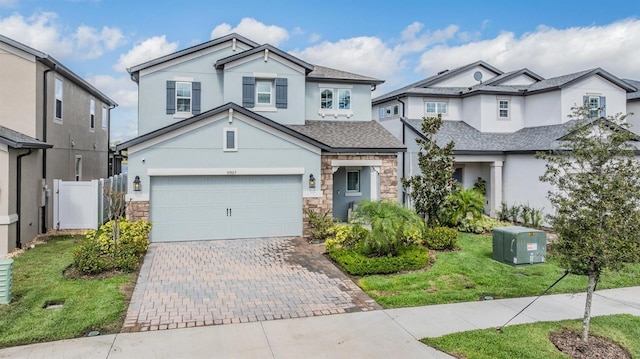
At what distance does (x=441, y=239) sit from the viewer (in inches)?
513

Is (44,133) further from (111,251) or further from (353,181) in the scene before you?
(353,181)

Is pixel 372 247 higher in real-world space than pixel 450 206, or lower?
lower

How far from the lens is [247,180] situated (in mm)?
14969

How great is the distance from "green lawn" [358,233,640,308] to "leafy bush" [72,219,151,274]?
5.85 meters

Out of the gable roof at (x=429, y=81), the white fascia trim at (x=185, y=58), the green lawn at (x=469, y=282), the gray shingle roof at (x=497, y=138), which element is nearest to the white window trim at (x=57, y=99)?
the white fascia trim at (x=185, y=58)

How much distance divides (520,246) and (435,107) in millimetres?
13023

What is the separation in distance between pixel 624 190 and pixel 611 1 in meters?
13.5

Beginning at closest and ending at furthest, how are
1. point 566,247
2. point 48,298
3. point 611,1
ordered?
1. point 566,247
2. point 48,298
3. point 611,1

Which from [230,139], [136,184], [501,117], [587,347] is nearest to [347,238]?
[230,139]

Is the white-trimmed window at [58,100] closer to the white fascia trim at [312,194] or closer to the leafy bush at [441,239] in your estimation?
the white fascia trim at [312,194]

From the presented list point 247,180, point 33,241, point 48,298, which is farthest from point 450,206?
point 33,241

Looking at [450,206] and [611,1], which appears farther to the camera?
[611,1]

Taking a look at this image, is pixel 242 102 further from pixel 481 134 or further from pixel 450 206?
pixel 481 134

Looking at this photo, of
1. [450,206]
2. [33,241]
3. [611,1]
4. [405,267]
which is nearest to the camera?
[405,267]
